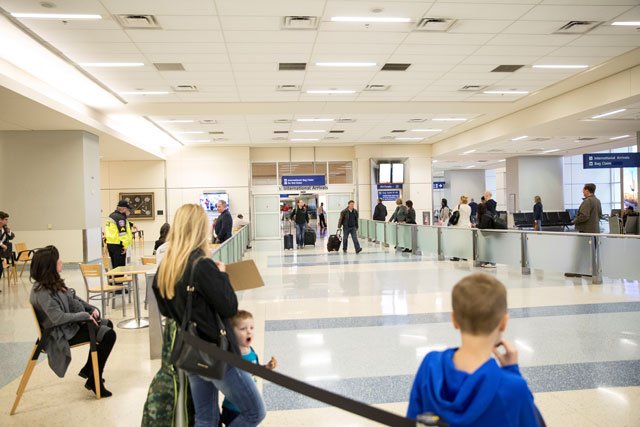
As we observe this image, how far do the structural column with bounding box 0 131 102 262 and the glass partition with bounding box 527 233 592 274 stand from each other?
1160cm

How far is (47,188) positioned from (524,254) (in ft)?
40.6

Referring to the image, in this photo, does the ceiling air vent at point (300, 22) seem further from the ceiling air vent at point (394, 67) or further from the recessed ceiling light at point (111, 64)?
the recessed ceiling light at point (111, 64)

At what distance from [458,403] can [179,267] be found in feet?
4.56

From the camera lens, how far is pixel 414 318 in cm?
643

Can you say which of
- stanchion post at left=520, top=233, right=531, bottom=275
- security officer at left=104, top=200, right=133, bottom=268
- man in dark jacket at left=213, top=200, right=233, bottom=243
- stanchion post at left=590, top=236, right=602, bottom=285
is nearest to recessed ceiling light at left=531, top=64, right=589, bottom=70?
stanchion post at left=520, top=233, right=531, bottom=275

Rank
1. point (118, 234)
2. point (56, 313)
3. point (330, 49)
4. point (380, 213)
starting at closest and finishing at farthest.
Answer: point (56, 313) → point (118, 234) → point (330, 49) → point (380, 213)

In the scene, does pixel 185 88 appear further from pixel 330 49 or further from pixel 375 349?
pixel 375 349

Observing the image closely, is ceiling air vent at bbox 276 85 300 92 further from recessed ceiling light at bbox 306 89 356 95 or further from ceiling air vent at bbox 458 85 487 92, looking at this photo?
ceiling air vent at bbox 458 85 487 92

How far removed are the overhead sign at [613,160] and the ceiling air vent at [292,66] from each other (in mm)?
11293

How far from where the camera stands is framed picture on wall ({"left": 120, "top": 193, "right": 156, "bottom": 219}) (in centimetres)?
2308

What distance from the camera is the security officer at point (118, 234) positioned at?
8906 mm

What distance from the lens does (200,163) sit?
76.1 ft

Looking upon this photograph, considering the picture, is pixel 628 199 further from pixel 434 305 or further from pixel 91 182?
pixel 91 182

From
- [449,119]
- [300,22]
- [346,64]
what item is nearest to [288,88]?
[346,64]
